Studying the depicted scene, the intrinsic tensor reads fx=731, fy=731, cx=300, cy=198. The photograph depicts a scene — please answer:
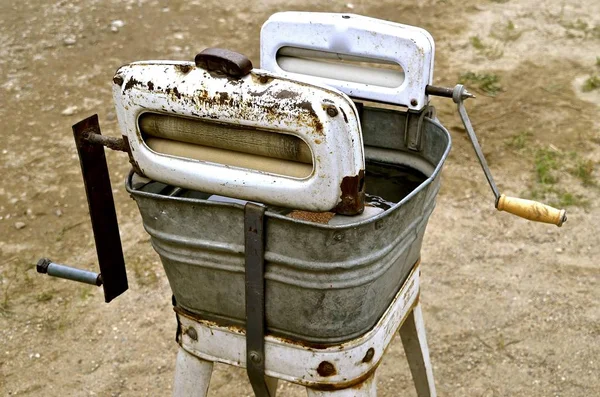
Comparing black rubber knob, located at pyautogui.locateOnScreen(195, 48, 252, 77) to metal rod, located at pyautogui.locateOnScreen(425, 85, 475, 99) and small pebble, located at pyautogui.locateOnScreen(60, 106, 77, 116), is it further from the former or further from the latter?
small pebble, located at pyautogui.locateOnScreen(60, 106, 77, 116)

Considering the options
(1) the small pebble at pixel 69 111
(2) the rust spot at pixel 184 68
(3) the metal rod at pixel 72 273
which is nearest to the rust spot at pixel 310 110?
(2) the rust spot at pixel 184 68

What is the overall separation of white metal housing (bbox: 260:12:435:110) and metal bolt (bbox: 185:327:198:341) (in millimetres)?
584

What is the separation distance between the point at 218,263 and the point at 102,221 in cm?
33

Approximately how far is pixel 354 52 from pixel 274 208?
1.37 feet

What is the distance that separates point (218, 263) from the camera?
1.38 m

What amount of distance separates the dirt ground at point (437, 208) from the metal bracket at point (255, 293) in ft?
3.04

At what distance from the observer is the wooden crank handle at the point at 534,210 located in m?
1.48

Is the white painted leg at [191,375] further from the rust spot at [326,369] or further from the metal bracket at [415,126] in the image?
the metal bracket at [415,126]

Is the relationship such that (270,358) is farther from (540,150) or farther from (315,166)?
(540,150)

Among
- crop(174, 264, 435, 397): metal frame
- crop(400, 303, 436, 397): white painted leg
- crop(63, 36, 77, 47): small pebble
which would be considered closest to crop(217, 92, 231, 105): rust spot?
crop(174, 264, 435, 397): metal frame

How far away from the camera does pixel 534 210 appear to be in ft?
4.94

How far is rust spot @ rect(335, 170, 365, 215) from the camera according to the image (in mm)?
A: 1237

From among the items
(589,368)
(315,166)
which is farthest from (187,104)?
(589,368)

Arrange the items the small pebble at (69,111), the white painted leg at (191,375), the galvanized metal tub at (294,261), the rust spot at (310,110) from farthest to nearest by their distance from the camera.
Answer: the small pebble at (69,111), the white painted leg at (191,375), the galvanized metal tub at (294,261), the rust spot at (310,110)
